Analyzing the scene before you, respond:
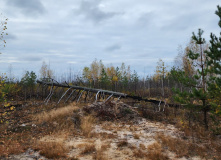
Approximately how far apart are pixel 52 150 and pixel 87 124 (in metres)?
4.83

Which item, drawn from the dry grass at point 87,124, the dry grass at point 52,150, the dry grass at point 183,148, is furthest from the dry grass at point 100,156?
the dry grass at point 183,148

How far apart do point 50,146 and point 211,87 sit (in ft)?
27.6

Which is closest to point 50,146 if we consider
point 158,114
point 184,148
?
point 184,148

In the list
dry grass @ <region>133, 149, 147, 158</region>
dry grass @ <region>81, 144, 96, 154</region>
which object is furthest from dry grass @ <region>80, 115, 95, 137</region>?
dry grass @ <region>133, 149, 147, 158</region>

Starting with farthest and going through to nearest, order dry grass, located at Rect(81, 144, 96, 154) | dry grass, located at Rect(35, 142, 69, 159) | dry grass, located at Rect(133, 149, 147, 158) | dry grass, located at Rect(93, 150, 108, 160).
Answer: dry grass, located at Rect(81, 144, 96, 154)
dry grass, located at Rect(133, 149, 147, 158)
dry grass, located at Rect(35, 142, 69, 159)
dry grass, located at Rect(93, 150, 108, 160)

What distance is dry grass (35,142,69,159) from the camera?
7.42 metres

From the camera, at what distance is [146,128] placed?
12.1 meters

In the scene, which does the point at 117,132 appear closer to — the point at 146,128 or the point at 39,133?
the point at 146,128

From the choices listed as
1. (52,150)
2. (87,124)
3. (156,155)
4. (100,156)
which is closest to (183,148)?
(156,155)

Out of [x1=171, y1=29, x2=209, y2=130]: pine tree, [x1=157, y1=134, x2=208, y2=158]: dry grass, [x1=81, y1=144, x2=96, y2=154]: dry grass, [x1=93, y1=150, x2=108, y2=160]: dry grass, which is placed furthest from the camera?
[x1=171, y1=29, x2=209, y2=130]: pine tree

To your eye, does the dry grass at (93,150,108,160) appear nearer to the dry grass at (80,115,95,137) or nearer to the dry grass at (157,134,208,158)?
the dry grass at (80,115,95,137)

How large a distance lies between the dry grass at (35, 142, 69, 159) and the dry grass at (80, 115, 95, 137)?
2.59m

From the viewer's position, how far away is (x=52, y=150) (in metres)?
7.68

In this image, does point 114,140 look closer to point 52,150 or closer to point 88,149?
point 88,149
